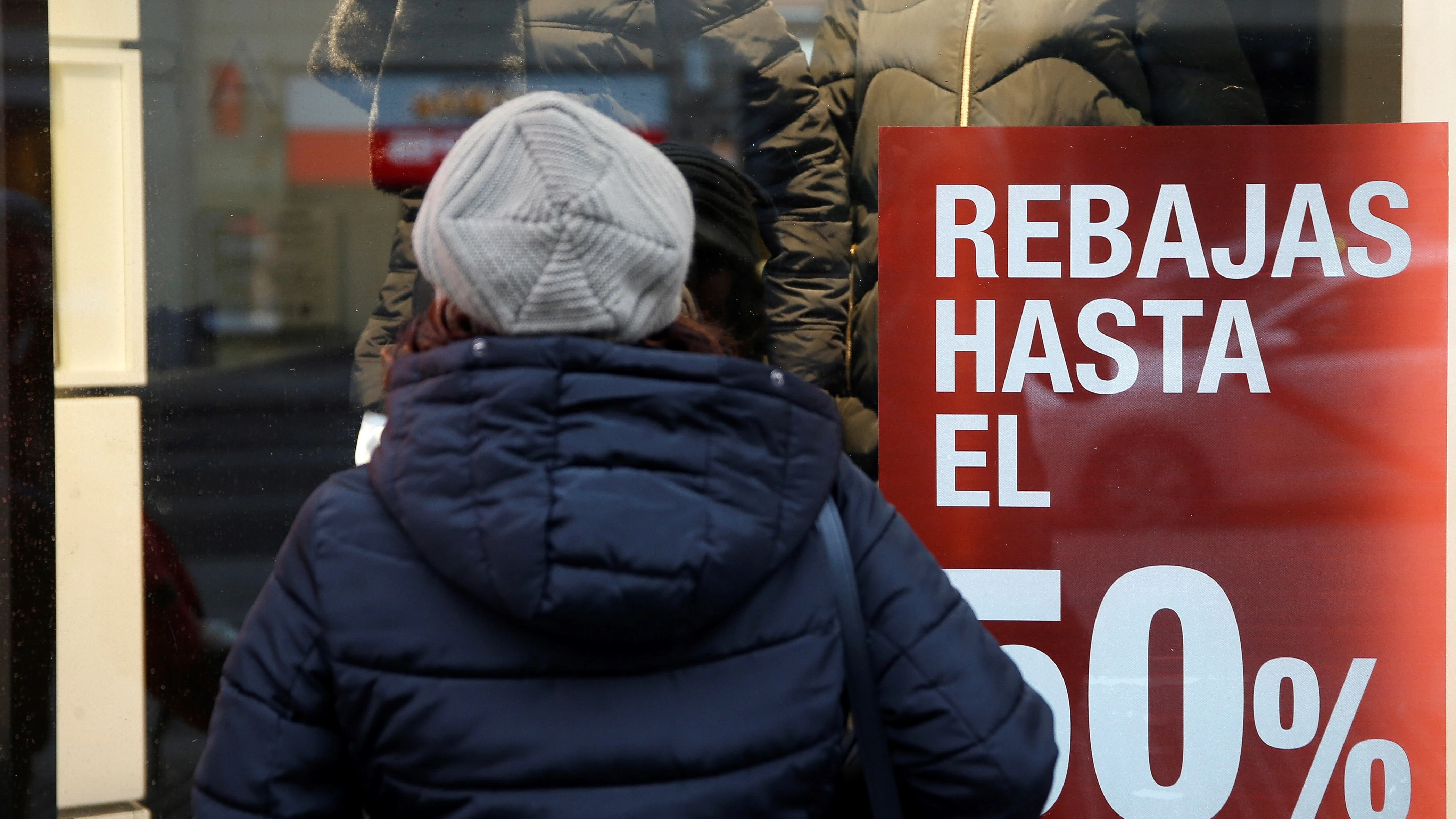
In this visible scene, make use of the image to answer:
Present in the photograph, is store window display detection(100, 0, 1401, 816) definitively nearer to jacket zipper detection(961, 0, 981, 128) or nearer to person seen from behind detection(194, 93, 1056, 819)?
jacket zipper detection(961, 0, 981, 128)

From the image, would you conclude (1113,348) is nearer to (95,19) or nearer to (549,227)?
(549,227)

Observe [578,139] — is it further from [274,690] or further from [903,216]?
[903,216]

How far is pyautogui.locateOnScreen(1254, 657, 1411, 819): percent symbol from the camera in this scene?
2266 mm

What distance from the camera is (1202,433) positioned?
2.27m

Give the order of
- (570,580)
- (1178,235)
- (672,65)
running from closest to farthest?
(570,580)
(1178,235)
(672,65)

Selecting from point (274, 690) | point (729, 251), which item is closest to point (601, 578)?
point (274, 690)

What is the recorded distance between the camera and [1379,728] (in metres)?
2.27

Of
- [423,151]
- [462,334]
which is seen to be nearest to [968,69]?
[423,151]

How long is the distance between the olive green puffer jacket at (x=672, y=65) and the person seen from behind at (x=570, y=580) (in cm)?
127

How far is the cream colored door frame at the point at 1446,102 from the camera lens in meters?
2.26

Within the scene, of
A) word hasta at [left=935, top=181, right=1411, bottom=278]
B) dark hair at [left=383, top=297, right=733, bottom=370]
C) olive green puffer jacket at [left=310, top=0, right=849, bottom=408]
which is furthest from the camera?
olive green puffer jacket at [left=310, top=0, right=849, bottom=408]

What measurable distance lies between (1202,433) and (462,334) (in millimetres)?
1681

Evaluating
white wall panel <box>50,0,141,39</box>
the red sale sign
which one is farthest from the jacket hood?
white wall panel <box>50,0,141,39</box>

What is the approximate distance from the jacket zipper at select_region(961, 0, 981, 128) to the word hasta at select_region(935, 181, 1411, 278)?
0.16m
